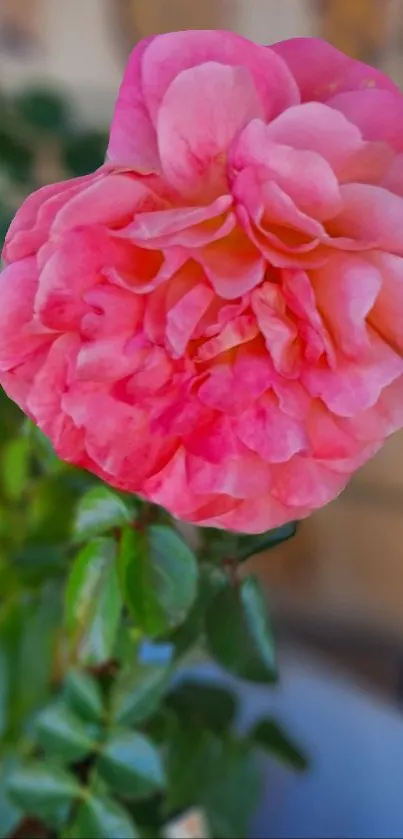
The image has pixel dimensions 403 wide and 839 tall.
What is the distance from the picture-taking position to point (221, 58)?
229mm

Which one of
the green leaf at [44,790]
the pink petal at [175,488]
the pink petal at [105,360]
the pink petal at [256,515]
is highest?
the pink petal at [105,360]

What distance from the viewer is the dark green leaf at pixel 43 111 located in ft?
2.54

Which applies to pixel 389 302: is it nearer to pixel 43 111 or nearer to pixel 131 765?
pixel 131 765

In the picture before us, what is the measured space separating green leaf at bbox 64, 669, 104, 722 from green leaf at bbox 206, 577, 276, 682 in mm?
75

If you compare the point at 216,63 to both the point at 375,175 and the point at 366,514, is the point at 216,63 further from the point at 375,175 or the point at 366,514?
the point at 366,514

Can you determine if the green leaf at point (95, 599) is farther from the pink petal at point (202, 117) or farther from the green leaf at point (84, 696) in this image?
the pink petal at point (202, 117)

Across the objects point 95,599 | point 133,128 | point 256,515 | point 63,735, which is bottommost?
point 63,735

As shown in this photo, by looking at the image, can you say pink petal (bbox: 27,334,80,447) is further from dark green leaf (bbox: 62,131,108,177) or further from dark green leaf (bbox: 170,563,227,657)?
dark green leaf (bbox: 62,131,108,177)

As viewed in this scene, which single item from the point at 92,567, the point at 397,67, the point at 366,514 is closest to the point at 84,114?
the point at 397,67

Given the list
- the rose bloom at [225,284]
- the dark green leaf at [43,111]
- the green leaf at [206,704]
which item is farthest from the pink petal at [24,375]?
the dark green leaf at [43,111]

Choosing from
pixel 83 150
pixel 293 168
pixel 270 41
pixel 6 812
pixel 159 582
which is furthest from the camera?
pixel 83 150

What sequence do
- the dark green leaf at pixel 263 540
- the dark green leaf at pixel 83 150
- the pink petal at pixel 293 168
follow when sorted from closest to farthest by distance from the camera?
the pink petal at pixel 293 168, the dark green leaf at pixel 263 540, the dark green leaf at pixel 83 150

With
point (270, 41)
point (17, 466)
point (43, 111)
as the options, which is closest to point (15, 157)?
point (43, 111)

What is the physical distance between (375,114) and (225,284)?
6cm
